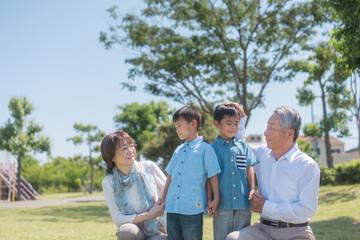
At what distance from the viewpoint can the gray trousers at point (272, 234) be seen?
9.12ft

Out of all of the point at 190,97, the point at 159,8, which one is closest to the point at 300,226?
the point at 190,97

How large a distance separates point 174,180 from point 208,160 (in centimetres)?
35

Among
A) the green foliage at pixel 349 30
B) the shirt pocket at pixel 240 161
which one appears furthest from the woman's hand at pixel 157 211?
the green foliage at pixel 349 30

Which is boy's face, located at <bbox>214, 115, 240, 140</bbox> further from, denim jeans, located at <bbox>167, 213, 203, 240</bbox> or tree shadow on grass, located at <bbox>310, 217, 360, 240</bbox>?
tree shadow on grass, located at <bbox>310, 217, 360, 240</bbox>

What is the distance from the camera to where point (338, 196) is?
1274 cm

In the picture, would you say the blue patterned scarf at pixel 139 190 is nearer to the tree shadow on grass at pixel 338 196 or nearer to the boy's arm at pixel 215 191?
the boy's arm at pixel 215 191

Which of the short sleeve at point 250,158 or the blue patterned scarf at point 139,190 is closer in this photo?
the short sleeve at point 250,158

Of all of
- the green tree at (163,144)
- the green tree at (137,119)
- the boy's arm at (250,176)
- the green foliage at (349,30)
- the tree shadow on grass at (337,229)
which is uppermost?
the green tree at (137,119)

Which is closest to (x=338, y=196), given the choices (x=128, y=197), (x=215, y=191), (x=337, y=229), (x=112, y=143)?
(x=337, y=229)

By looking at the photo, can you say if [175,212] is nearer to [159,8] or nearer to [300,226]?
[300,226]

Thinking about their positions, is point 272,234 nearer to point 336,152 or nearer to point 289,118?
point 289,118

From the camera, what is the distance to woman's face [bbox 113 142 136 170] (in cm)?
324

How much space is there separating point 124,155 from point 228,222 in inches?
42.5

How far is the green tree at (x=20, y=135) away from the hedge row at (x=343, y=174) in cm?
1795
